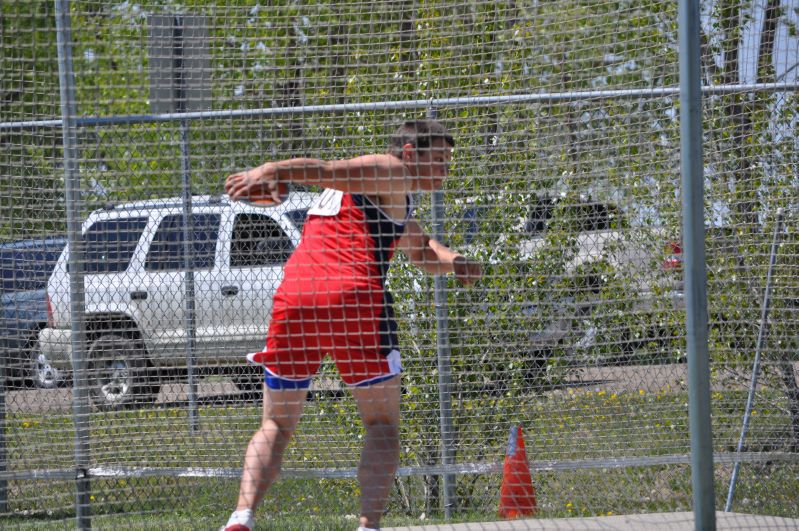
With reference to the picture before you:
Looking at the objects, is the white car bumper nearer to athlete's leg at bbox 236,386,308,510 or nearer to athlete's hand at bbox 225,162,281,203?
athlete's leg at bbox 236,386,308,510

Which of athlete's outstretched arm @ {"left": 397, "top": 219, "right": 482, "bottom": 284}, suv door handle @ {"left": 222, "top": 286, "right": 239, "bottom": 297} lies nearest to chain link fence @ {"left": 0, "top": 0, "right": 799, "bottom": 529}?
suv door handle @ {"left": 222, "top": 286, "right": 239, "bottom": 297}

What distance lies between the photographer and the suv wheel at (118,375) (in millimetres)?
5145

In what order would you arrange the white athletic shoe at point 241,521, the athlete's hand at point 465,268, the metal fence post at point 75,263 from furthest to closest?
the metal fence post at point 75,263 → the athlete's hand at point 465,268 → the white athletic shoe at point 241,521

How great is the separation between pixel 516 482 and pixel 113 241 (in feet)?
8.37

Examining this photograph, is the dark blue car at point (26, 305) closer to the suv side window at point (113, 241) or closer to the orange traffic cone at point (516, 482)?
the suv side window at point (113, 241)

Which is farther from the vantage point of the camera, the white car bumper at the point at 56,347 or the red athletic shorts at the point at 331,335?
the white car bumper at the point at 56,347

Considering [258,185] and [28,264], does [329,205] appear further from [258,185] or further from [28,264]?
[28,264]

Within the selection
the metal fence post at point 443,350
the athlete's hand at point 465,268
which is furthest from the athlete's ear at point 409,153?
the metal fence post at point 443,350

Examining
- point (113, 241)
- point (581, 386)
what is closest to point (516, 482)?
point (581, 386)

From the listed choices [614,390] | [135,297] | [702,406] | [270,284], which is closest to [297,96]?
[270,284]

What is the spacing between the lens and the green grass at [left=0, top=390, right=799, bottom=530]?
16.8ft

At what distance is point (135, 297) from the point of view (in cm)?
537

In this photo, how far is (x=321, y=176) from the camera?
3.63m

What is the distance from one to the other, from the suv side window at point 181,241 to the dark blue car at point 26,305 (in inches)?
19.2
